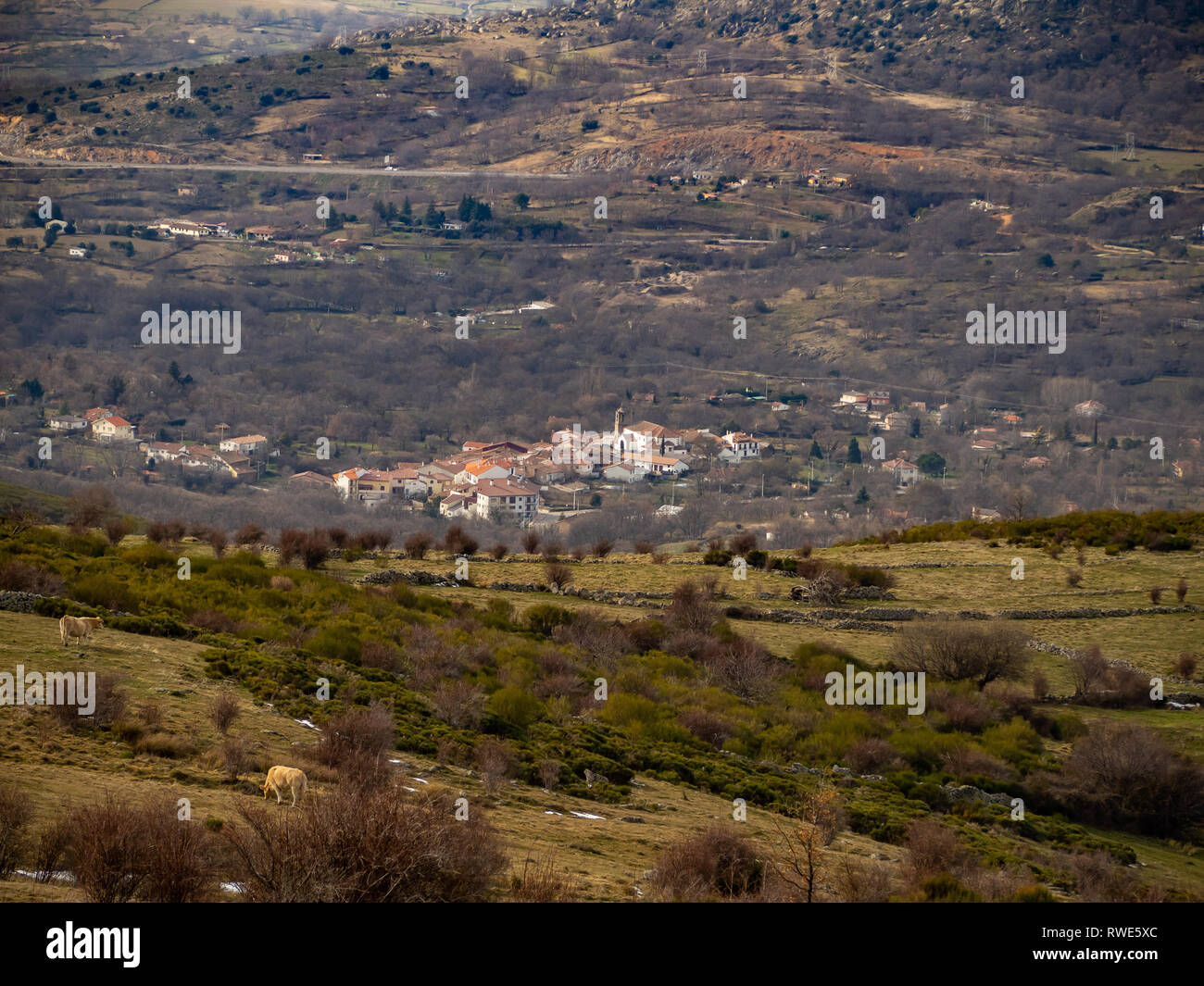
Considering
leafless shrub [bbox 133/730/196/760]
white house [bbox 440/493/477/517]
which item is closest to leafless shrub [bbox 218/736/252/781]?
leafless shrub [bbox 133/730/196/760]

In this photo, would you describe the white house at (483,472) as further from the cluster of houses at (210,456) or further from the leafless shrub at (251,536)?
the leafless shrub at (251,536)

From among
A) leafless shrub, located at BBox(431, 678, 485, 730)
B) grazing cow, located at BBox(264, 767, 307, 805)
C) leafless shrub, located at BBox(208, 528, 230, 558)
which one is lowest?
leafless shrub, located at BBox(208, 528, 230, 558)

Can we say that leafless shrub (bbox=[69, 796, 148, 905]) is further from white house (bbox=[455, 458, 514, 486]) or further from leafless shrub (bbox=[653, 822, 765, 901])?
white house (bbox=[455, 458, 514, 486])

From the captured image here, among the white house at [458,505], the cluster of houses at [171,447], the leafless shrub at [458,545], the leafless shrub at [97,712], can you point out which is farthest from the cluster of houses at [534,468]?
the leafless shrub at [97,712]

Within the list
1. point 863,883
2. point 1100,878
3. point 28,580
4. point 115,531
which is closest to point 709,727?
point 1100,878

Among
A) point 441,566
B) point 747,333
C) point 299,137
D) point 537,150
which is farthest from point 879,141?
point 441,566

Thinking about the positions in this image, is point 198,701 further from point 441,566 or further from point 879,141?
point 879,141
